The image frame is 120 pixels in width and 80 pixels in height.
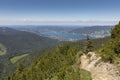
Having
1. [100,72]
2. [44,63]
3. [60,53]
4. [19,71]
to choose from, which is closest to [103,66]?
[100,72]

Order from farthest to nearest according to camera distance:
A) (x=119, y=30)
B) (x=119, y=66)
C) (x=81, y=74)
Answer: (x=119, y=30) → (x=81, y=74) → (x=119, y=66)

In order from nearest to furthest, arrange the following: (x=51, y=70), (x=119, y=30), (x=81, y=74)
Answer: (x=81, y=74)
(x=119, y=30)
(x=51, y=70)

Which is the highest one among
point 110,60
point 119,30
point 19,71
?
point 119,30

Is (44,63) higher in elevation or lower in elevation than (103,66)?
lower

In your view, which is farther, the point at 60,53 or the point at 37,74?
the point at 60,53

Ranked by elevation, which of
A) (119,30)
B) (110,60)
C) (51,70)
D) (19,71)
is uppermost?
(119,30)

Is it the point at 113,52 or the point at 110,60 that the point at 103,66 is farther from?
the point at 113,52

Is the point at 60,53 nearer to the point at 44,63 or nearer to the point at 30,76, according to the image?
the point at 44,63

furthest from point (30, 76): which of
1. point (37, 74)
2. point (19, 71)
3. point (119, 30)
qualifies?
point (119, 30)

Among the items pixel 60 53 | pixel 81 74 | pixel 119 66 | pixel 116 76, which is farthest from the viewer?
pixel 60 53
